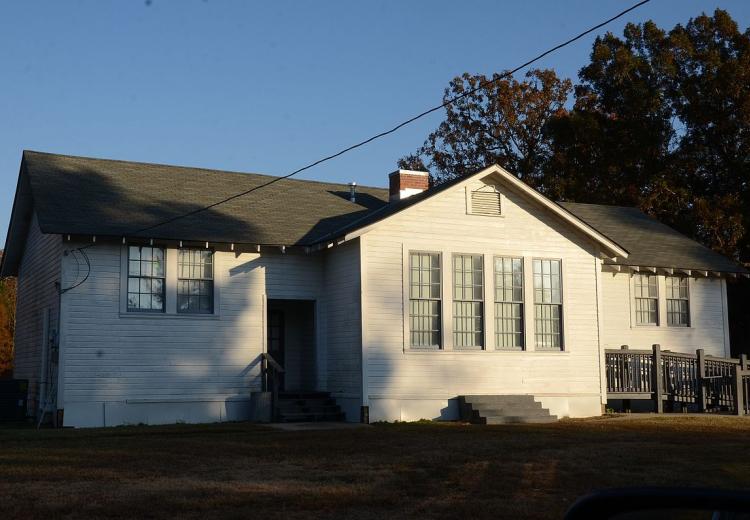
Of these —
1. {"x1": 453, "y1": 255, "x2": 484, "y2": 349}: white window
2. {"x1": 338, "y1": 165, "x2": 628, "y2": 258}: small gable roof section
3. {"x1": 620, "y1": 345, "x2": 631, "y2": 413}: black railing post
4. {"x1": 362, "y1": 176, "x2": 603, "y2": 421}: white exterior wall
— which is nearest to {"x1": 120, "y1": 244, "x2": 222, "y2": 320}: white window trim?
{"x1": 338, "y1": 165, "x2": 628, "y2": 258}: small gable roof section

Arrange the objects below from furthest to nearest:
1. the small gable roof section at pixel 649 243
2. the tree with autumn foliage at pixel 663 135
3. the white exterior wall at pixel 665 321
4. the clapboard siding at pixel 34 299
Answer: the tree with autumn foliage at pixel 663 135, the small gable roof section at pixel 649 243, the white exterior wall at pixel 665 321, the clapboard siding at pixel 34 299

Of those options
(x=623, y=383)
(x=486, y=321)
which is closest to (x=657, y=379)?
(x=623, y=383)

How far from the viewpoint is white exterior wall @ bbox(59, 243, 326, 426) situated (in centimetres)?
1936

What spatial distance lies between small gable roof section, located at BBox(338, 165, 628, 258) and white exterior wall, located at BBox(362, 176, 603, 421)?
8.1 inches

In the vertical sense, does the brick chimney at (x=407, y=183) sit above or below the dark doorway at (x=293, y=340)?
above

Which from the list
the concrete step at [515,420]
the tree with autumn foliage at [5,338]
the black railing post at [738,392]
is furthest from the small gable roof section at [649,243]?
the tree with autumn foliage at [5,338]

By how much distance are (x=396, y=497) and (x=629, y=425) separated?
37.1ft

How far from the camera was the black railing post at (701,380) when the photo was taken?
23.3 m

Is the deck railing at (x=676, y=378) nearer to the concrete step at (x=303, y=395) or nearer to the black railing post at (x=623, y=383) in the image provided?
the black railing post at (x=623, y=383)

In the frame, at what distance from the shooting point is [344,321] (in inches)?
835

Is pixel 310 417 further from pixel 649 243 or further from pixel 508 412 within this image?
pixel 649 243

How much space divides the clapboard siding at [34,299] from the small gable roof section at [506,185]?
21.9 ft

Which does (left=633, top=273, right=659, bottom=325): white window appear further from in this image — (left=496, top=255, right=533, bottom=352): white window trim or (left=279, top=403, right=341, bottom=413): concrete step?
(left=279, top=403, right=341, bottom=413): concrete step

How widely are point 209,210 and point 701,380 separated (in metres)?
13.0
